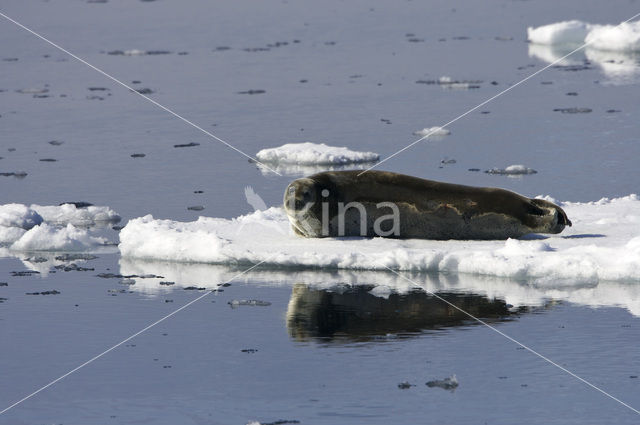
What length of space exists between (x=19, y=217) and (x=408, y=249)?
4.02 metres

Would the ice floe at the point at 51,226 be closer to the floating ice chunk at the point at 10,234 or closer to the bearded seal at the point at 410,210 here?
the floating ice chunk at the point at 10,234

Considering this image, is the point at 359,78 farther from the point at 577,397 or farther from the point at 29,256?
the point at 577,397

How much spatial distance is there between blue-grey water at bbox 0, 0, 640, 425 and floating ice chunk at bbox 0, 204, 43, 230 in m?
1.03

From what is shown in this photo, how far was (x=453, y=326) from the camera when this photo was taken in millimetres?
8867

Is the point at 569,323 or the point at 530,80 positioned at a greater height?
the point at 530,80

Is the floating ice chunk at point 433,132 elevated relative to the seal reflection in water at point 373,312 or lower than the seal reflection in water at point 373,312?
elevated

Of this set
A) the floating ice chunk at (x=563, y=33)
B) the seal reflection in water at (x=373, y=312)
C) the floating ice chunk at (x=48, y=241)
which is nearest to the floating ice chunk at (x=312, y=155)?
the floating ice chunk at (x=48, y=241)

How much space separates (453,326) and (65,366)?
8.64 feet

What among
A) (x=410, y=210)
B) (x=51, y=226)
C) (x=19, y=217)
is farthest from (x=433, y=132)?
(x=51, y=226)

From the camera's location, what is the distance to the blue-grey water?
7.43 m

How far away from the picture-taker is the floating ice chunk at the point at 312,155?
15797 millimetres

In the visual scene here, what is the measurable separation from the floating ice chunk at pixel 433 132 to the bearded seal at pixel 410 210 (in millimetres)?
5697

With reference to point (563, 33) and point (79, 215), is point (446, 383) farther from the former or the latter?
point (563, 33)

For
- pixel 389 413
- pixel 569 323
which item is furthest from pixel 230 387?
pixel 569 323
